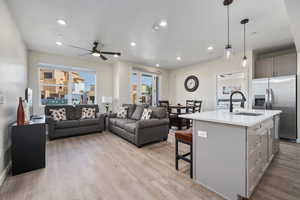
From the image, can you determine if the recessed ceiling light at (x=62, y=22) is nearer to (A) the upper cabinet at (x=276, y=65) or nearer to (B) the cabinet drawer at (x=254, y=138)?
(B) the cabinet drawer at (x=254, y=138)

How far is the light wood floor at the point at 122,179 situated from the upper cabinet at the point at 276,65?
8.01 feet

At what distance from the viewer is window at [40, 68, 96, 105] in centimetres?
490

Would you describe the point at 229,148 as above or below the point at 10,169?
above

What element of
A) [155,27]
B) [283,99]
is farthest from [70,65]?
[283,99]

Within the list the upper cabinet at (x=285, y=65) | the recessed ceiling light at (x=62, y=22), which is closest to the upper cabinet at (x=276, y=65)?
the upper cabinet at (x=285, y=65)

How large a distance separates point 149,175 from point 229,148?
124 centimetres

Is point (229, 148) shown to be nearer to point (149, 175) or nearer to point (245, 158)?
point (245, 158)

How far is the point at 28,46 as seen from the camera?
4094mm

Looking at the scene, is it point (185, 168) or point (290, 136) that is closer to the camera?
point (185, 168)

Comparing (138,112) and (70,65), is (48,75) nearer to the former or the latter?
(70,65)

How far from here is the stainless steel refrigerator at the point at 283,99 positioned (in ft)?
12.1

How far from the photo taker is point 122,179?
2010 millimetres

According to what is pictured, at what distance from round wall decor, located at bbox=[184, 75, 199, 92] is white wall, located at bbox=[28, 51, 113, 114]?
11.8 ft

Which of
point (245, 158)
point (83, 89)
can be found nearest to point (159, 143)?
point (245, 158)
